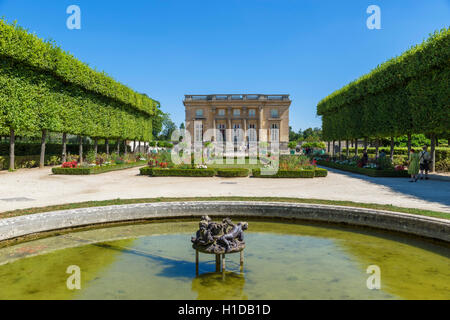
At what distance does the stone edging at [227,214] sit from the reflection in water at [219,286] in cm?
327

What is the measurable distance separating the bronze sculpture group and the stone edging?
10.2 feet

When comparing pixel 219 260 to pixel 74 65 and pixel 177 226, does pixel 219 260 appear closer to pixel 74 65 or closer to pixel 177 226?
pixel 177 226

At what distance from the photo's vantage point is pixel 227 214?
26.9 ft

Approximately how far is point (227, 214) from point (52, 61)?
686 inches

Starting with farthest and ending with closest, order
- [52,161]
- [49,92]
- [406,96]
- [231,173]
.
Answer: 1. [52,161]
2. [49,92]
3. [406,96]
4. [231,173]

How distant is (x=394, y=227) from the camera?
22.6 ft

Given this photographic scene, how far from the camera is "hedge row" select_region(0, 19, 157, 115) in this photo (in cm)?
1709

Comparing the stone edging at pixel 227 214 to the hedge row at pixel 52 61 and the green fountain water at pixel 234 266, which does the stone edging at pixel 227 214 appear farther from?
the hedge row at pixel 52 61

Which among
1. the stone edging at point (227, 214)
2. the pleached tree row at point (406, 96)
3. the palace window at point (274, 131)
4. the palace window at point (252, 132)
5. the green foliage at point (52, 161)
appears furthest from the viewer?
the palace window at point (274, 131)

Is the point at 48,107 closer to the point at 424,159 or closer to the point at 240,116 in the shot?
the point at 424,159

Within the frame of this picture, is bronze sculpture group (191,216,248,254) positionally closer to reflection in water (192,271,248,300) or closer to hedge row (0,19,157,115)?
reflection in water (192,271,248,300)

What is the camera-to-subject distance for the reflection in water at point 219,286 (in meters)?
4.30

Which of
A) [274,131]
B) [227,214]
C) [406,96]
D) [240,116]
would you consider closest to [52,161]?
[227,214]

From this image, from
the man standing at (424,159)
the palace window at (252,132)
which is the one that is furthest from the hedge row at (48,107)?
the palace window at (252,132)
